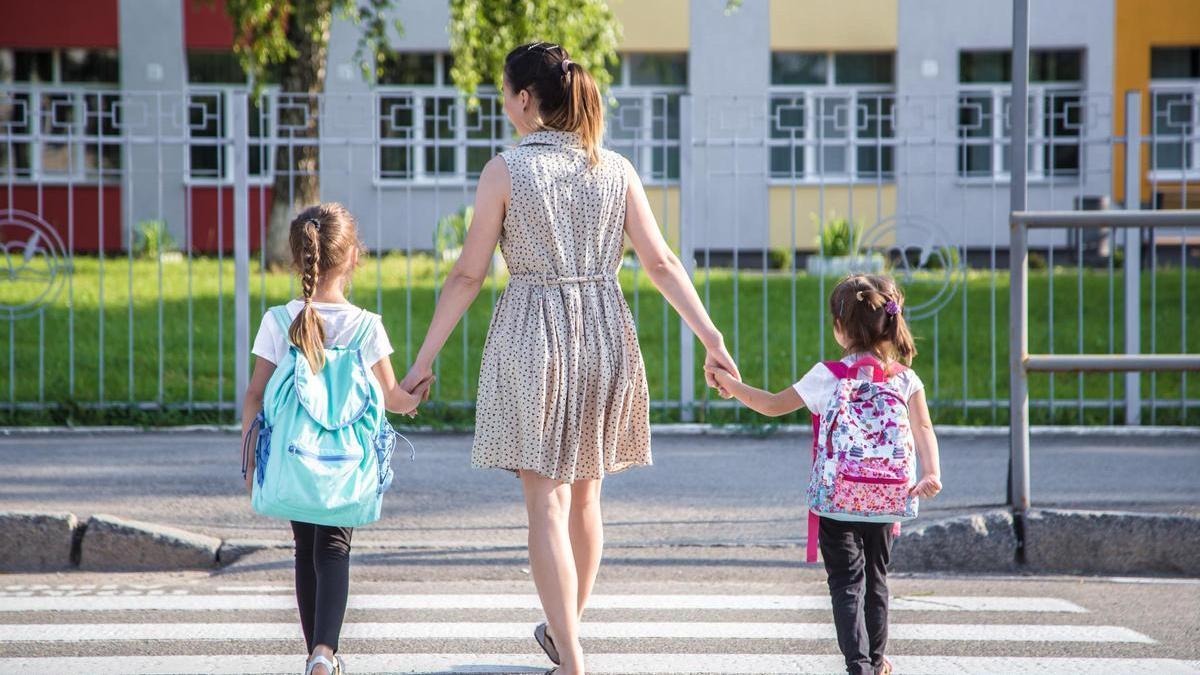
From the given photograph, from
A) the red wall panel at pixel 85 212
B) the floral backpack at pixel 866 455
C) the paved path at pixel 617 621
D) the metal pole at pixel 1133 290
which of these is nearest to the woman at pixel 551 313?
the floral backpack at pixel 866 455

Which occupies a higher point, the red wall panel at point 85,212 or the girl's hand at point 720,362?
the red wall panel at point 85,212

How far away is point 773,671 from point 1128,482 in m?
3.72

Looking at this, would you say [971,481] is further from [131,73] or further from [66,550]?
[131,73]

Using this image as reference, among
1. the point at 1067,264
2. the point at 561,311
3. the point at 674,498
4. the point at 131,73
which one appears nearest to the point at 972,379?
the point at 674,498

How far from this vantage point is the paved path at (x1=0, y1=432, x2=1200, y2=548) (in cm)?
654

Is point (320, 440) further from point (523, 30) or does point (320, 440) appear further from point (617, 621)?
point (523, 30)

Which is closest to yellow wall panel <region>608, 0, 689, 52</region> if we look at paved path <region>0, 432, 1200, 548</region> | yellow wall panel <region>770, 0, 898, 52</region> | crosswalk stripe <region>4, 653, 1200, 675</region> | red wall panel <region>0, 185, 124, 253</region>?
yellow wall panel <region>770, 0, 898, 52</region>

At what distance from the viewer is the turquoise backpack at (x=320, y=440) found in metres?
3.84

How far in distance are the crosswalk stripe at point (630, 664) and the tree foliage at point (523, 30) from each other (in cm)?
1077

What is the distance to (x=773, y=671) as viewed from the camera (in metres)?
4.37

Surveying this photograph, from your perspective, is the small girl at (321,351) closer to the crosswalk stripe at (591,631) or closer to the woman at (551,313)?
the woman at (551,313)

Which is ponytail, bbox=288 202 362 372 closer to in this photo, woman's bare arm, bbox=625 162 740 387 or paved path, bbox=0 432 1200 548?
woman's bare arm, bbox=625 162 740 387

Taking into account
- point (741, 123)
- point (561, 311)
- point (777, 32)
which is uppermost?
point (777, 32)

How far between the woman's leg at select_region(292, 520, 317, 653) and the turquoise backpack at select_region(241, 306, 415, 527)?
131 millimetres
